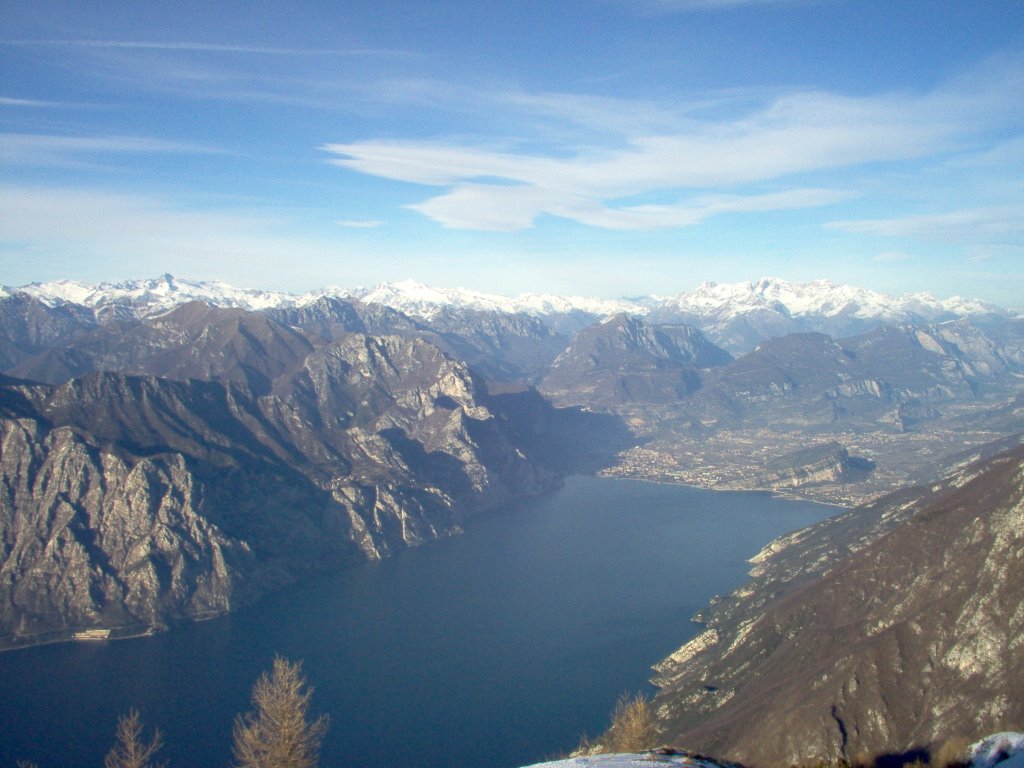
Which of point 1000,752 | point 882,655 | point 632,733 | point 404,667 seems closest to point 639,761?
point 1000,752

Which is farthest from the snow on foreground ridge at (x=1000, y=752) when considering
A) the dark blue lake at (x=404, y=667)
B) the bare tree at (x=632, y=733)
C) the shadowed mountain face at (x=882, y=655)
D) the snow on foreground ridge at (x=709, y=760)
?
Answer: the dark blue lake at (x=404, y=667)

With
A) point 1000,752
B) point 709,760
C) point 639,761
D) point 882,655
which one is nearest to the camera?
point 1000,752

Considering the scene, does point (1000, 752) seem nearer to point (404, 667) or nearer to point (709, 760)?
point (709, 760)

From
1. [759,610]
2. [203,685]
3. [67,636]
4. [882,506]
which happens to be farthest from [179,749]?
[882,506]

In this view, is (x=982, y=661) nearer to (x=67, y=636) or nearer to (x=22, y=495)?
(x=67, y=636)

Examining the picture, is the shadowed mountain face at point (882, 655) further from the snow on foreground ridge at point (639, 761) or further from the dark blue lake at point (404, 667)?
the snow on foreground ridge at point (639, 761)

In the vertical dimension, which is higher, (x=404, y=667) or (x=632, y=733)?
(x=632, y=733)
